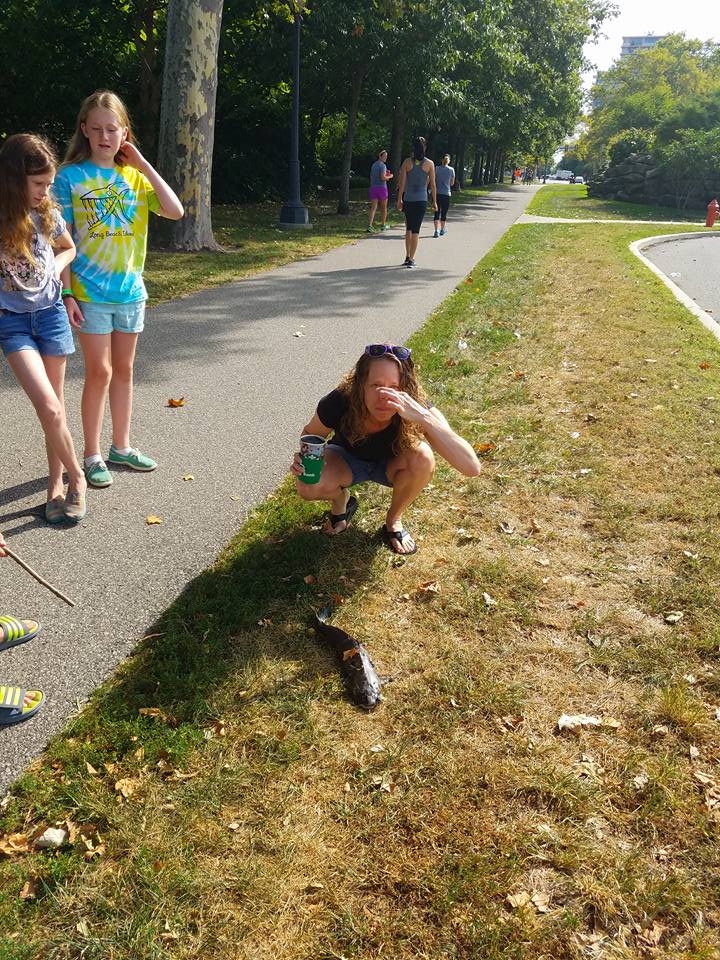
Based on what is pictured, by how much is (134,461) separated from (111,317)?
908 mm

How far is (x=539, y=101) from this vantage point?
3647 cm

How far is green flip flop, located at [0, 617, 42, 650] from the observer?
270 cm

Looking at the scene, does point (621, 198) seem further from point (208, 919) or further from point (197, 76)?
point (208, 919)

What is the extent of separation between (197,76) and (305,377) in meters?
7.98

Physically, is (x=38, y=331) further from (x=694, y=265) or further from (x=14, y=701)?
(x=694, y=265)

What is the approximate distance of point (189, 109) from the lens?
464 inches

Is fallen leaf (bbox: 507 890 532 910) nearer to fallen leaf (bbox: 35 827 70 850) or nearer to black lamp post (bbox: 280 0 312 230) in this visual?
fallen leaf (bbox: 35 827 70 850)

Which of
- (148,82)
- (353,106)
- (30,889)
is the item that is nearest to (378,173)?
(353,106)

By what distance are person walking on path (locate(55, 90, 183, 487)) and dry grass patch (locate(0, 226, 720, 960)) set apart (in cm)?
116

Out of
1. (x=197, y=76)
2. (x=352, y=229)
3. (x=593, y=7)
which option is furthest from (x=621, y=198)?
(x=197, y=76)

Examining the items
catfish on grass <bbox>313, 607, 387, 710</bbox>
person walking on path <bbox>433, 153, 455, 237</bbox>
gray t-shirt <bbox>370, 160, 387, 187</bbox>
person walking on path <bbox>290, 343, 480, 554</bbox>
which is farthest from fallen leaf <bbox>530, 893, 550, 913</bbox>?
person walking on path <bbox>433, 153, 455, 237</bbox>

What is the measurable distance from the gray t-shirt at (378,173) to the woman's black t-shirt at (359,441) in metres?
14.8

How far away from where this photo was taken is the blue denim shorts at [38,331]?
3347mm

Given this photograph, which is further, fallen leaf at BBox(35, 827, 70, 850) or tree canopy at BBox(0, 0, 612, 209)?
tree canopy at BBox(0, 0, 612, 209)
